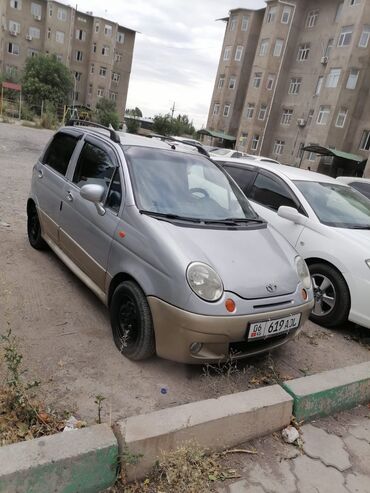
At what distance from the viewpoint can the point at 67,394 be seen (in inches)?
109

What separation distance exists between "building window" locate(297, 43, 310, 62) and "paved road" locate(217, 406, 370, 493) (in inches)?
1621

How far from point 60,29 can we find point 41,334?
63.6 m

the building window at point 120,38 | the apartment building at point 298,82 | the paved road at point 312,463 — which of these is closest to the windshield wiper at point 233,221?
the paved road at point 312,463

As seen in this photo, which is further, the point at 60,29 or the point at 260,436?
the point at 60,29

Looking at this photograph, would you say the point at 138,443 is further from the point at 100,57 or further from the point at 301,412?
the point at 100,57

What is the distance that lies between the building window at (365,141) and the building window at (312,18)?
42.1 ft

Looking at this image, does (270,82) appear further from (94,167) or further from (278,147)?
(94,167)

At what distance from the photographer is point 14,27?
183 feet

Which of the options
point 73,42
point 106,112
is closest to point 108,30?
point 73,42

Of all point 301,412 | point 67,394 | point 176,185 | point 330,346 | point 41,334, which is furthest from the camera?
point 330,346

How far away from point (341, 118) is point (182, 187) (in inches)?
1286

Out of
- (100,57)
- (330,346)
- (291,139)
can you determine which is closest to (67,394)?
(330,346)

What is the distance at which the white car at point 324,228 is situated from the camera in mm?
4320

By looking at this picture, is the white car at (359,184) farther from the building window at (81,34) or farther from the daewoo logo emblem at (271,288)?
the building window at (81,34)
